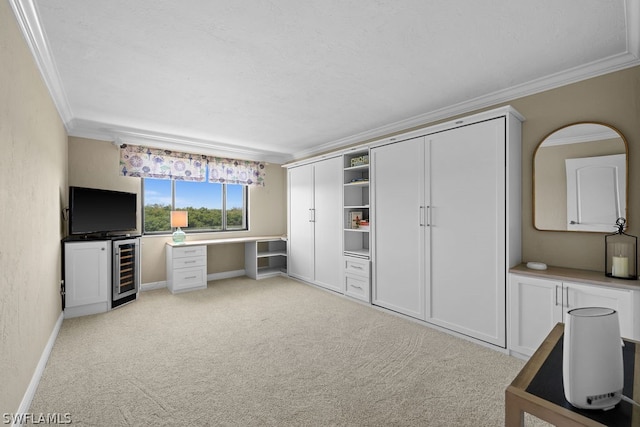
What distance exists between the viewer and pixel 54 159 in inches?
122

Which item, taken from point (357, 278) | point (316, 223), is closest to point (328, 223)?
point (316, 223)

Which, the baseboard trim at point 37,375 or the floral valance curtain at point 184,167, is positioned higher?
the floral valance curtain at point 184,167

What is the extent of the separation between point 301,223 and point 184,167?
2.24m

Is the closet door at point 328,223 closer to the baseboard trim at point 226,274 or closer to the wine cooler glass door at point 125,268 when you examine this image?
the baseboard trim at point 226,274

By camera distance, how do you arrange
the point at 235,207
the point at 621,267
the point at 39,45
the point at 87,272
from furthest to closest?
1. the point at 235,207
2. the point at 87,272
3. the point at 621,267
4. the point at 39,45

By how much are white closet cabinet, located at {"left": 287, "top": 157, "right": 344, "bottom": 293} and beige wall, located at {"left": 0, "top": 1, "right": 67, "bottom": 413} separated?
10.9 feet

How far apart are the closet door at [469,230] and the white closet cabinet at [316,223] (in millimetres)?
1623

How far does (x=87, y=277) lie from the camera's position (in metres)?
3.62

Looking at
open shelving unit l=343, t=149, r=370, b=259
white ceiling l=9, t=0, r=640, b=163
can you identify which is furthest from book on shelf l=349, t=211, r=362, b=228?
white ceiling l=9, t=0, r=640, b=163

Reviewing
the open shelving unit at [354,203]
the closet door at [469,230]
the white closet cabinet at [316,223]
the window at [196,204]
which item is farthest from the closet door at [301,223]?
the closet door at [469,230]

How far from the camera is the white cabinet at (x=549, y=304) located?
215cm

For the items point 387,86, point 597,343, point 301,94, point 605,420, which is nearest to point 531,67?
point 387,86

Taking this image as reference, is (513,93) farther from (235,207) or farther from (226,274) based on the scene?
(226,274)

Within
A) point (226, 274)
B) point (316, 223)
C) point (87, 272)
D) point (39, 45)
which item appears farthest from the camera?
point (226, 274)
